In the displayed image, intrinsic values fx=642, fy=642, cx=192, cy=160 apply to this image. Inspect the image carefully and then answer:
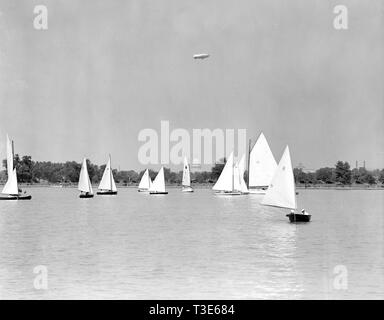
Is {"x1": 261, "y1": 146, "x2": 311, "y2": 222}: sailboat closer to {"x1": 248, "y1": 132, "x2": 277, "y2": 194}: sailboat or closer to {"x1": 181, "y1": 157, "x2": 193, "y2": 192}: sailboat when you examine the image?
{"x1": 248, "y1": 132, "x2": 277, "y2": 194}: sailboat

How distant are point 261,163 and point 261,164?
0.27 m

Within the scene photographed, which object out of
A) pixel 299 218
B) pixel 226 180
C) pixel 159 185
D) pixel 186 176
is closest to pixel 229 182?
pixel 226 180

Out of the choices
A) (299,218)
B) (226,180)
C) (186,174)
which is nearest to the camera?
(299,218)

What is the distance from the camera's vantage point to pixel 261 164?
11962 cm

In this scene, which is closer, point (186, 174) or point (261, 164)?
point (261, 164)

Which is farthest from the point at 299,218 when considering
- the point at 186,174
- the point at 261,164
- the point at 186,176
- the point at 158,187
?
the point at 186,176

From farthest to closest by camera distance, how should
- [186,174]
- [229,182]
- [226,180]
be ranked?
[186,174] < [226,180] < [229,182]

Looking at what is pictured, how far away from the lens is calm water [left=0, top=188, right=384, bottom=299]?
27812 mm

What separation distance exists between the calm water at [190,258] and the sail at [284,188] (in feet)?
7.88

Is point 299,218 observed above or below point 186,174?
below

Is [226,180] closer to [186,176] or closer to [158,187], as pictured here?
[158,187]

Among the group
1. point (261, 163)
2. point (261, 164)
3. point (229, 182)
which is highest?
point (261, 163)
